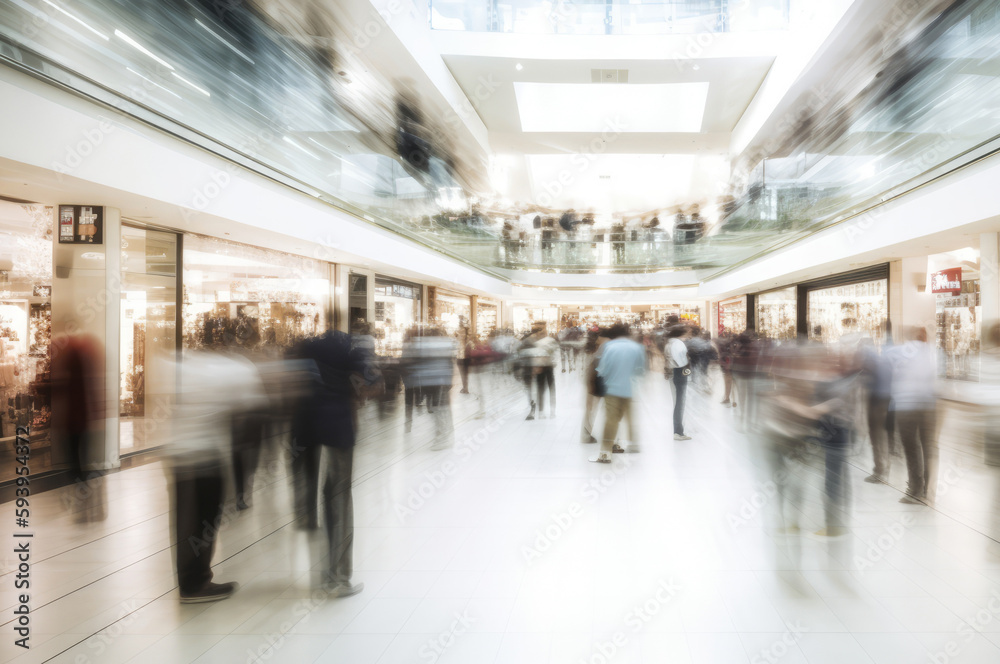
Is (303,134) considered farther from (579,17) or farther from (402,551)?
(579,17)

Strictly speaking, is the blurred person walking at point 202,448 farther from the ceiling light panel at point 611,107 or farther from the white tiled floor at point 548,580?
the ceiling light panel at point 611,107

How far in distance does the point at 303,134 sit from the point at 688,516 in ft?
31.8

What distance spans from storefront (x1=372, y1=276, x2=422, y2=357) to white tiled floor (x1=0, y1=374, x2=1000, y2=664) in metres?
9.56

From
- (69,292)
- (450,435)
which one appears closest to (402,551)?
(450,435)

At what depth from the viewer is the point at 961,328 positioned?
43.3 feet

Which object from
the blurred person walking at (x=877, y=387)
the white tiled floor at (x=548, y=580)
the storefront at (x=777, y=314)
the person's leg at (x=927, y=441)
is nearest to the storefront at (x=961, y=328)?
the storefront at (x=777, y=314)

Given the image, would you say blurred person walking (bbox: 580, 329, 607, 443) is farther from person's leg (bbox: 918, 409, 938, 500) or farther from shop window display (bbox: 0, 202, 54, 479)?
shop window display (bbox: 0, 202, 54, 479)

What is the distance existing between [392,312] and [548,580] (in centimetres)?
1339

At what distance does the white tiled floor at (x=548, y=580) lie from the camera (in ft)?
9.36

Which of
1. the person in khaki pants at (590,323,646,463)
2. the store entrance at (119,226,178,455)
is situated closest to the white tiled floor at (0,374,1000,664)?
the person in khaki pants at (590,323,646,463)

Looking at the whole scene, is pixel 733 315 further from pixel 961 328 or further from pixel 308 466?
pixel 308 466

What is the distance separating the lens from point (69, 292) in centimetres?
625

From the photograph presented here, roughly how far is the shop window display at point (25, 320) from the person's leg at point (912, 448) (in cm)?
985

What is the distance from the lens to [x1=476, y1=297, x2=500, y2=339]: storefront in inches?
1094
